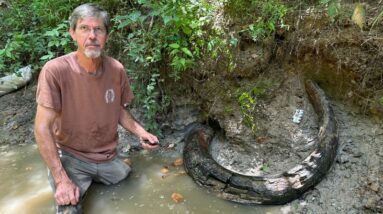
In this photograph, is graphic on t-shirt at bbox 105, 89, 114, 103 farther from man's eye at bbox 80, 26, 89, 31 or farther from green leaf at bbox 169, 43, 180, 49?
green leaf at bbox 169, 43, 180, 49

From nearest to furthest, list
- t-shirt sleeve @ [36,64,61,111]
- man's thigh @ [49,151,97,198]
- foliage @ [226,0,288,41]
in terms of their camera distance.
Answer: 1. t-shirt sleeve @ [36,64,61,111]
2. man's thigh @ [49,151,97,198]
3. foliage @ [226,0,288,41]

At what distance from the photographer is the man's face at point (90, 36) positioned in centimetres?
275

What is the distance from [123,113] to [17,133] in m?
1.66

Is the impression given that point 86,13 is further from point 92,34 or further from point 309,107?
point 309,107

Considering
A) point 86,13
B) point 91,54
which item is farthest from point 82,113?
point 86,13

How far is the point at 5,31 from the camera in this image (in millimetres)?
4973

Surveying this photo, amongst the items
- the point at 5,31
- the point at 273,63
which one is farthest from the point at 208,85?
the point at 5,31

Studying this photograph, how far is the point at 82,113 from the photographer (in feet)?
9.57

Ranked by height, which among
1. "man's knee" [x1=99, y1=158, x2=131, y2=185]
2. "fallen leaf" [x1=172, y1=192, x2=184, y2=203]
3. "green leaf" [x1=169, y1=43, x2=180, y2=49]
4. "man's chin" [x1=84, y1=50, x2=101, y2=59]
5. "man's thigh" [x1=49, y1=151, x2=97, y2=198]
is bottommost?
"fallen leaf" [x1=172, y1=192, x2=184, y2=203]

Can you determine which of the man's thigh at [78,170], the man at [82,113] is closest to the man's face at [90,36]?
the man at [82,113]

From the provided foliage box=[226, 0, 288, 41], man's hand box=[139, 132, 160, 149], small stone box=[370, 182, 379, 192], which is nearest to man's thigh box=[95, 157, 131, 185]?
man's hand box=[139, 132, 160, 149]

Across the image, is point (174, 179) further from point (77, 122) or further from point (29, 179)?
point (29, 179)

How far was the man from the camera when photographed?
2.71m

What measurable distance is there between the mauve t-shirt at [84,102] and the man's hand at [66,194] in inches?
14.2
